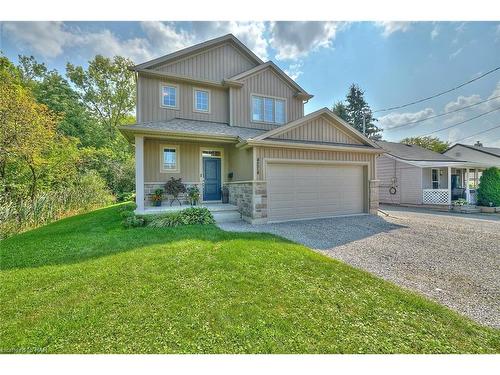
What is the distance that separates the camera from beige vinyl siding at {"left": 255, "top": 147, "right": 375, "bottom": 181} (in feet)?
24.9

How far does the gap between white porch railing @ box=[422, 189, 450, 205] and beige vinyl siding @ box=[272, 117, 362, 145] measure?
25.3 ft

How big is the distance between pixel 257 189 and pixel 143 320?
550 cm

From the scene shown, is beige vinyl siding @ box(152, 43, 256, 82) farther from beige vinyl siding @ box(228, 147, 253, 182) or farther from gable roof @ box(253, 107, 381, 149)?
gable roof @ box(253, 107, 381, 149)

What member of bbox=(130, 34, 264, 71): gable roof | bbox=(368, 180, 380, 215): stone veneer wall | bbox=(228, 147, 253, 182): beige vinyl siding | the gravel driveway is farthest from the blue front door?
bbox=(368, 180, 380, 215): stone veneer wall

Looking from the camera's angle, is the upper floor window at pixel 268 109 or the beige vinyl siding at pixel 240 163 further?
the upper floor window at pixel 268 109

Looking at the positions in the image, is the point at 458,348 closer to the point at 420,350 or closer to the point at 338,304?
the point at 420,350

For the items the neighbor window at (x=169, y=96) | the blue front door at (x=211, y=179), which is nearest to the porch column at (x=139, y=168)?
the blue front door at (x=211, y=179)

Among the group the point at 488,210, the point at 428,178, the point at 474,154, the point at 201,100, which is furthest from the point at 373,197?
the point at 474,154

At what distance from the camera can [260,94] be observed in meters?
11.0

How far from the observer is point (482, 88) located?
36.7 feet

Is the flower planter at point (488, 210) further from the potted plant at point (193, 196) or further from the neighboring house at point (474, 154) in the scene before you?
the potted plant at point (193, 196)

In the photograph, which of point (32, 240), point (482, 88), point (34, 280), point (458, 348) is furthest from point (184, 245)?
point (482, 88)

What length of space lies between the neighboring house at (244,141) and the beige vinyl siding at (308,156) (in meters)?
0.04

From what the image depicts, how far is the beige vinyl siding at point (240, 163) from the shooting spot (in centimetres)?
785
